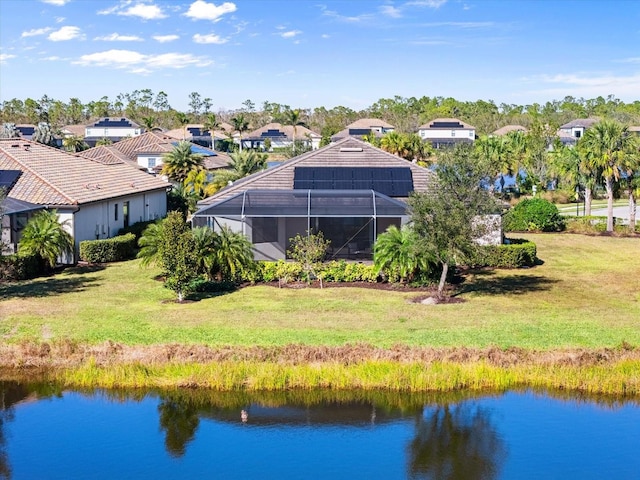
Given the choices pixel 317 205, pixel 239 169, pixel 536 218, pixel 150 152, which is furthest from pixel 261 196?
pixel 150 152

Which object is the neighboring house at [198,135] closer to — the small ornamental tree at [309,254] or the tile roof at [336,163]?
the tile roof at [336,163]

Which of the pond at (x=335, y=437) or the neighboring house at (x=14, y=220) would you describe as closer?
the pond at (x=335, y=437)

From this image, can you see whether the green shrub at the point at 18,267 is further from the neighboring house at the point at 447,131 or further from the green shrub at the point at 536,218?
the neighboring house at the point at 447,131

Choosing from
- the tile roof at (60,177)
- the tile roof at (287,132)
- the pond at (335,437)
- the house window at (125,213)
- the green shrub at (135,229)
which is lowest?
the pond at (335,437)

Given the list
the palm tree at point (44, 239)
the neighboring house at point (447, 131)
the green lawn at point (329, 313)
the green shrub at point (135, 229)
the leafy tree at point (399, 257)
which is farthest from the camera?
the neighboring house at point (447, 131)

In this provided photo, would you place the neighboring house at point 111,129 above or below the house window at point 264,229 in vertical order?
above

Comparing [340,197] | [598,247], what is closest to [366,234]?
[340,197]

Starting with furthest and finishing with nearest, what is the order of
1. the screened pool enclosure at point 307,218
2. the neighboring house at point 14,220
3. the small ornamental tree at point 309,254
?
the screened pool enclosure at point 307,218
the neighboring house at point 14,220
the small ornamental tree at point 309,254

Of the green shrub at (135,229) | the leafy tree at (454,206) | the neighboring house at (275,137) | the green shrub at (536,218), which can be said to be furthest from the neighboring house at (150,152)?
the neighboring house at (275,137)
